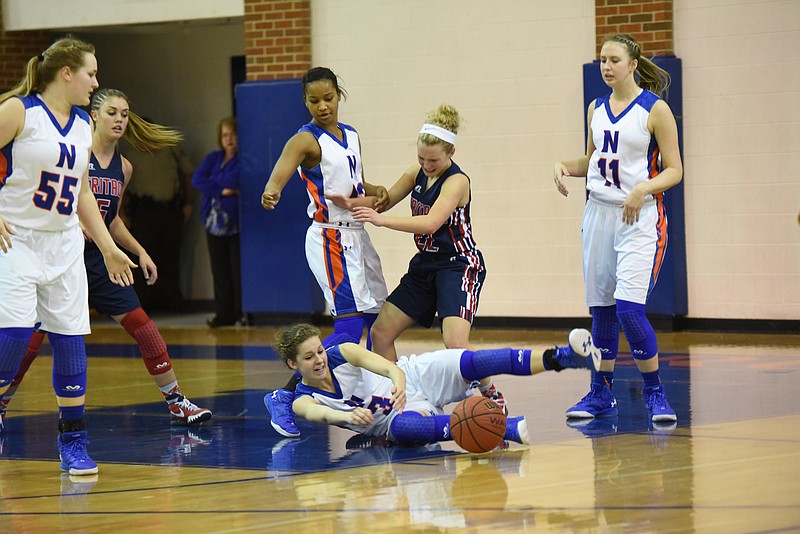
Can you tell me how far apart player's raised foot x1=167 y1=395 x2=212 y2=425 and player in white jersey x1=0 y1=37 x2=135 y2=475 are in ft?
4.51

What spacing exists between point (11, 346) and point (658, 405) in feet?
10.2

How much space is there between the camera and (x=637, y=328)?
6.43 metres

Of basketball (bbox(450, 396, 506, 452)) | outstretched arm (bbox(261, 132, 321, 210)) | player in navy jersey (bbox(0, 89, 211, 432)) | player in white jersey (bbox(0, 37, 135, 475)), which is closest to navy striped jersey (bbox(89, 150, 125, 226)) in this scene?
player in navy jersey (bbox(0, 89, 211, 432))

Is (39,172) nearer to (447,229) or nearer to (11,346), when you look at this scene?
(11,346)

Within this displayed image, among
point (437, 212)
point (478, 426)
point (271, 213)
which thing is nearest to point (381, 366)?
point (478, 426)

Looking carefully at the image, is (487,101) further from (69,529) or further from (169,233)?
(69,529)

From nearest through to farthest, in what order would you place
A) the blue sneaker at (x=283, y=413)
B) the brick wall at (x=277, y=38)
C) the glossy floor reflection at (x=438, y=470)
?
the glossy floor reflection at (x=438, y=470) → the blue sneaker at (x=283, y=413) → the brick wall at (x=277, y=38)

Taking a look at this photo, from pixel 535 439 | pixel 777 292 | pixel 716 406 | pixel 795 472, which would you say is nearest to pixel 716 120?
pixel 777 292

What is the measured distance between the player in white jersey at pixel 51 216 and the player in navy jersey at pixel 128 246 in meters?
1.35

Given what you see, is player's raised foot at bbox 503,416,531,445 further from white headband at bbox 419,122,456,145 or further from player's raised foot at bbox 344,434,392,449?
white headband at bbox 419,122,456,145

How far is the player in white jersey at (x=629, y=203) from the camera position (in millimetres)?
6383

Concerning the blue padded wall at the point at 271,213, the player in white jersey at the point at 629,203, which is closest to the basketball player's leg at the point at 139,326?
the player in white jersey at the point at 629,203

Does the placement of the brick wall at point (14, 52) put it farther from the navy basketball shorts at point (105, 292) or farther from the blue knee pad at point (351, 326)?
the blue knee pad at point (351, 326)

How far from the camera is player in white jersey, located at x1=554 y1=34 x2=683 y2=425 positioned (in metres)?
6.38
